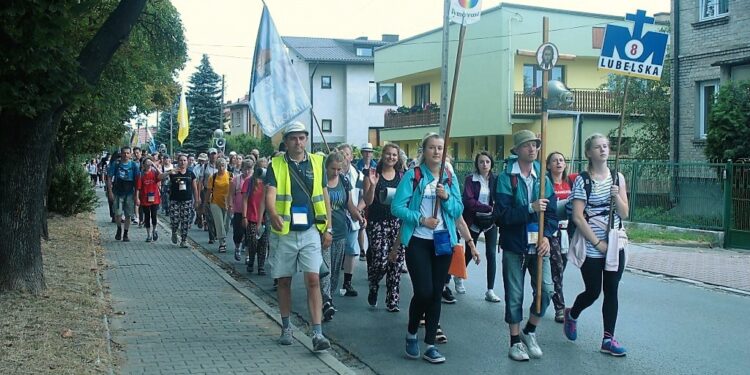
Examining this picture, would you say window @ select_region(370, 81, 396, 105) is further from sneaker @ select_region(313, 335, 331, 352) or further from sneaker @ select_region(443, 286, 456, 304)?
sneaker @ select_region(313, 335, 331, 352)

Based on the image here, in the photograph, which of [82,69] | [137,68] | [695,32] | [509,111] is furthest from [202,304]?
[509,111]

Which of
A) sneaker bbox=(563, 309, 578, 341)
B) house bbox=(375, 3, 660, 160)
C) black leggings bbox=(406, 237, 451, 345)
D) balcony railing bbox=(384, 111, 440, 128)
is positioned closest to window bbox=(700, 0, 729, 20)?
house bbox=(375, 3, 660, 160)

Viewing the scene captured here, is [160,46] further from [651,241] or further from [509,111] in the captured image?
[509,111]

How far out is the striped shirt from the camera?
7.07 metres

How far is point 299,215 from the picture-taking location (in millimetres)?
7316

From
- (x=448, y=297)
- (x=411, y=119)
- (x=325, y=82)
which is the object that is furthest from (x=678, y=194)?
(x=325, y=82)

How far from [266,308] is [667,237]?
11.4 meters

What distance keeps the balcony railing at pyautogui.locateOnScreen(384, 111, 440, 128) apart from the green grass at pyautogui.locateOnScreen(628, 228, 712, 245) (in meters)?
19.9

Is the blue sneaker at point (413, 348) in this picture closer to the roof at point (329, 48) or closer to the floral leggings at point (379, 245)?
the floral leggings at point (379, 245)

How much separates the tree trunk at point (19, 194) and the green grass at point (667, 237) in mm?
12615

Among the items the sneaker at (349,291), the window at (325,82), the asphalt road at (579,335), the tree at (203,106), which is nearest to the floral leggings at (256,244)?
the asphalt road at (579,335)

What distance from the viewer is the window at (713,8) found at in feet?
72.3

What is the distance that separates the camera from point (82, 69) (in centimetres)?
895

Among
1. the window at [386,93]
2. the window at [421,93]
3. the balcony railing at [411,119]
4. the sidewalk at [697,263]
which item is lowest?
the sidewalk at [697,263]
